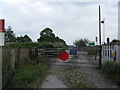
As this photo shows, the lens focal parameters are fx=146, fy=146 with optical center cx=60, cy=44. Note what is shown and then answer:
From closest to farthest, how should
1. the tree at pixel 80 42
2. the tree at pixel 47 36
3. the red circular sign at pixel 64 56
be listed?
the red circular sign at pixel 64 56 < the tree at pixel 80 42 < the tree at pixel 47 36

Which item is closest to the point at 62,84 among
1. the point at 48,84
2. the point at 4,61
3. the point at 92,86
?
the point at 48,84

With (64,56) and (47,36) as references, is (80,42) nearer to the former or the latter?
(47,36)

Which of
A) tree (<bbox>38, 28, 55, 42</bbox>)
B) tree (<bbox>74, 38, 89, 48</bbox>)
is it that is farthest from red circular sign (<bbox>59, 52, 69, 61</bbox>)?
tree (<bbox>38, 28, 55, 42</bbox>)

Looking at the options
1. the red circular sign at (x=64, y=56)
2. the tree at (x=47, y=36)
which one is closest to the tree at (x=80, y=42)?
the tree at (x=47, y=36)

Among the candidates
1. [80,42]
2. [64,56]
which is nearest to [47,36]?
[80,42]

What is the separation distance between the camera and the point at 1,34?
21.2 ft

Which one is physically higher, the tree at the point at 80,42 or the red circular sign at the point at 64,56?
the tree at the point at 80,42

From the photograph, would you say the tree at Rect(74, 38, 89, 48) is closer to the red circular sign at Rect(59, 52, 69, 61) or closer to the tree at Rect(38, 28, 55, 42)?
the tree at Rect(38, 28, 55, 42)

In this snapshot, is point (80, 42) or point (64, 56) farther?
point (80, 42)

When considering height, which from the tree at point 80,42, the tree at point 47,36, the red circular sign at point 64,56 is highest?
the tree at point 47,36

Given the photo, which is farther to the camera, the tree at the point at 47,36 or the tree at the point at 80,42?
the tree at the point at 47,36

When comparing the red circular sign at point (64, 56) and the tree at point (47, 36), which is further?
the tree at point (47, 36)

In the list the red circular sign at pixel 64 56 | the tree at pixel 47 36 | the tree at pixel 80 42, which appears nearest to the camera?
the red circular sign at pixel 64 56

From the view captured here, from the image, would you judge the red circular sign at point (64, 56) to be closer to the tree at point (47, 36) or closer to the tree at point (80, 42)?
the tree at point (80, 42)
